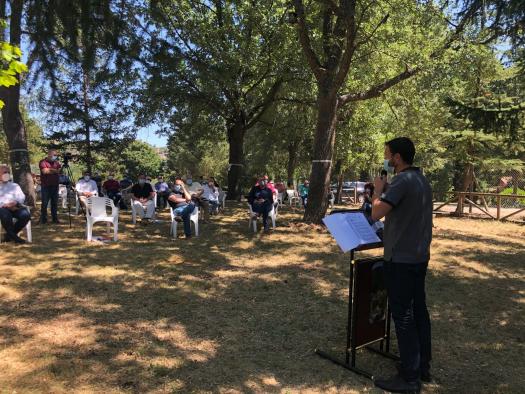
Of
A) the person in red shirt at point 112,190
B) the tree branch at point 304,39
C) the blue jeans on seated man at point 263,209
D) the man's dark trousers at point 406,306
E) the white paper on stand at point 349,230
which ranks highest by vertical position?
the tree branch at point 304,39

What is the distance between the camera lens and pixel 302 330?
4383 millimetres

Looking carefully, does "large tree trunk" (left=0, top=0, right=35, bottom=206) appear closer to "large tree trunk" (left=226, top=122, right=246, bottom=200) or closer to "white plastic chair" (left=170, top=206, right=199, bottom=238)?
"white plastic chair" (left=170, top=206, right=199, bottom=238)

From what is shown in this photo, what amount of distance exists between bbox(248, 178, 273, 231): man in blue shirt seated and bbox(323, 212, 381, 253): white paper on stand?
21.8 ft

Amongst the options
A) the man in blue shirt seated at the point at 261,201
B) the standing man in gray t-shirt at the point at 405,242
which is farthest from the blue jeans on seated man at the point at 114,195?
the standing man in gray t-shirt at the point at 405,242

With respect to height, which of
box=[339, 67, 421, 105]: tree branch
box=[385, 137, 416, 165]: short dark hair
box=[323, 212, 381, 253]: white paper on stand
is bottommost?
box=[323, 212, 381, 253]: white paper on stand

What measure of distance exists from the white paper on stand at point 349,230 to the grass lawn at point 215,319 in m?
1.11

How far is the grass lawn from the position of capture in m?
3.36

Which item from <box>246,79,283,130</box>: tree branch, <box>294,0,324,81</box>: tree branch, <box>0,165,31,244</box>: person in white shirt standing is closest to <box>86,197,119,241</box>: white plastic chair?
<box>0,165,31,244</box>: person in white shirt standing

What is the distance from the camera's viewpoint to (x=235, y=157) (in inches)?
759

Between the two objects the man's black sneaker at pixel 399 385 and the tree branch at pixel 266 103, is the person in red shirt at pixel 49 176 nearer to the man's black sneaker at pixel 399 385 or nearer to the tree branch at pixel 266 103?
the man's black sneaker at pixel 399 385

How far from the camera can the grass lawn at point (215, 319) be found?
336cm

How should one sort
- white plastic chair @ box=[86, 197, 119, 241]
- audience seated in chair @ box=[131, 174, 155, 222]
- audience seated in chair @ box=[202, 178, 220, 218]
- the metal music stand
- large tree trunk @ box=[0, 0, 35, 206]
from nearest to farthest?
the metal music stand → white plastic chair @ box=[86, 197, 119, 241] → large tree trunk @ box=[0, 0, 35, 206] → audience seated in chair @ box=[131, 174, 155, 222] → audience seated in chair @ box=[202, 178, 220, 218]

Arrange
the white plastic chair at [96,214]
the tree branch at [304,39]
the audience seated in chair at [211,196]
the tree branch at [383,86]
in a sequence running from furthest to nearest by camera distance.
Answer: the audience seated in chair at [211,196] → the tree branch at [383,86] → the tree branch at [304,39] → the white plastic chair at [96,214]

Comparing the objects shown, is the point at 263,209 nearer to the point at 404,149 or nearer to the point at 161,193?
the point at 161,193
